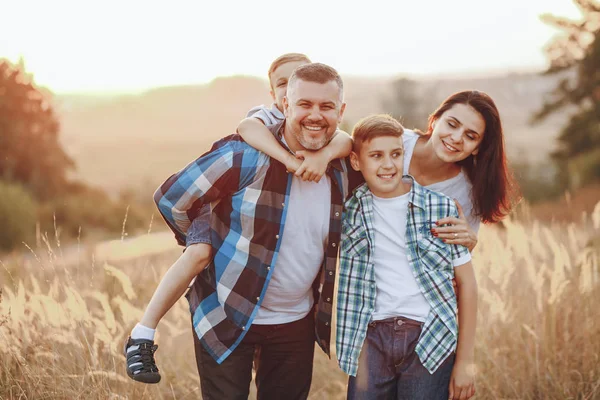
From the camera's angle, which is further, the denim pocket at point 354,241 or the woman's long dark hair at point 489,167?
the woman's long dark hair at point 489,167

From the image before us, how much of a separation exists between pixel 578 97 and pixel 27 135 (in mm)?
16163

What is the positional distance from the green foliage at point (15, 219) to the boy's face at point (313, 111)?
12625mm

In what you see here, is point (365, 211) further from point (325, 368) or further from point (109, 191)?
point (109, 191)

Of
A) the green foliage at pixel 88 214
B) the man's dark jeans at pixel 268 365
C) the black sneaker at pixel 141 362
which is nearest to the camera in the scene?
the black sneaker at pixel 141 362

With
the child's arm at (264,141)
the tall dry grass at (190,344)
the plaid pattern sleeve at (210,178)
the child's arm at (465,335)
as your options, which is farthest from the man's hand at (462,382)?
the plaid pattern sleeve at (210,178)

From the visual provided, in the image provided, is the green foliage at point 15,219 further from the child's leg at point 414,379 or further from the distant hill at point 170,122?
the child's leg at point 414,379

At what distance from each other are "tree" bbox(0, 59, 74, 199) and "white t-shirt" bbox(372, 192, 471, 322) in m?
16.1

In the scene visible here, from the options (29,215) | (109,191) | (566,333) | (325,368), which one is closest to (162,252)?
(29,215)

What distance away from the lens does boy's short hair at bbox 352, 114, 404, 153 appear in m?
2.89

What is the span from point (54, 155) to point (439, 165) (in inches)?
677

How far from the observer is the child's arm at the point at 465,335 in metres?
2.85

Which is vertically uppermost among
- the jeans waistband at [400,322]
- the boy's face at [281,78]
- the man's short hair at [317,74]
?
the boy's face at [281,78]

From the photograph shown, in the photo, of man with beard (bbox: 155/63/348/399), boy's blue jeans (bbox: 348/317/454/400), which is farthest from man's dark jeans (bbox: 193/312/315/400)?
boy's blue jeans (bbox: 348/317/454/400)

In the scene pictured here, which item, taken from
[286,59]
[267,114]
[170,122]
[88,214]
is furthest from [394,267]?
[170,122]
